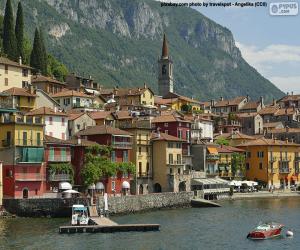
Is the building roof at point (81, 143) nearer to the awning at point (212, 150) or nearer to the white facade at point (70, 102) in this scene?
the white facade at point (70, 102)

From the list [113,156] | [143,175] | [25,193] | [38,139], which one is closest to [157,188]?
[143,175]

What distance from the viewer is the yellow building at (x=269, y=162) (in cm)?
14200

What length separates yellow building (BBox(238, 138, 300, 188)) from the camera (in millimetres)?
Result: 142000

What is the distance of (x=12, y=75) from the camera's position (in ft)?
393

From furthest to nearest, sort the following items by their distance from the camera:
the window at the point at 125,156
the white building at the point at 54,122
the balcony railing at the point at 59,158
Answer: the white building at the point at 54,122, the window at the point at 125,156, the balcony railing at the point at 59,158

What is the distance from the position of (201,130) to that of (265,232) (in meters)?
76.7

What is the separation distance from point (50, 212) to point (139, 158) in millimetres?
28075

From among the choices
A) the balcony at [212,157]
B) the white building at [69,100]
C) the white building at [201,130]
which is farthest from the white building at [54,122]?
the white building at [201,130]

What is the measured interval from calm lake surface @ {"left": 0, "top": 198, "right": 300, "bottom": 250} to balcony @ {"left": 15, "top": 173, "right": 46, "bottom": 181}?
746cm

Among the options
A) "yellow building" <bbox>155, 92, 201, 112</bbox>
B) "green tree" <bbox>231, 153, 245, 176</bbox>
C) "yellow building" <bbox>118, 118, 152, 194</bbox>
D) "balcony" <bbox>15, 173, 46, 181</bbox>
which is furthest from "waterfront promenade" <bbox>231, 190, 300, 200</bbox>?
"yellow building" <bbox>155, 92, 201, 112</bbox>

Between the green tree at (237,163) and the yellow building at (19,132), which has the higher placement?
the yellow building at (19,132)

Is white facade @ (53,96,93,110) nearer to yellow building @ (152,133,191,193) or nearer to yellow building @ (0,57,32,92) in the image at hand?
yellow building @ (0,57,32,92)

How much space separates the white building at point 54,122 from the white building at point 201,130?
108 feet

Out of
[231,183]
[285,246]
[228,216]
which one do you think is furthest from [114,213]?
[231,183]
